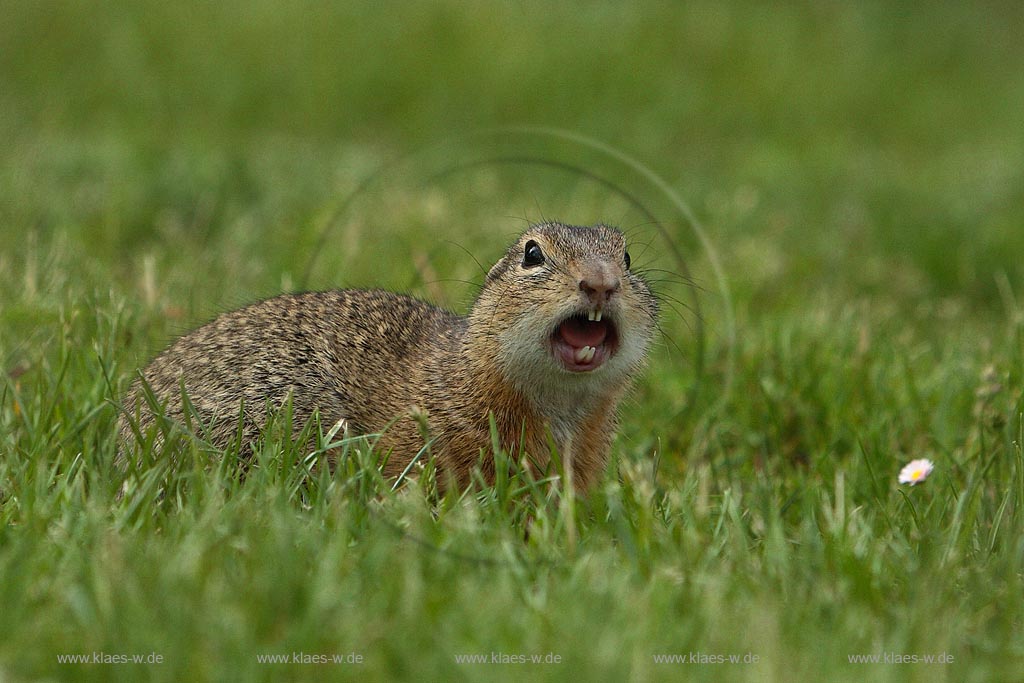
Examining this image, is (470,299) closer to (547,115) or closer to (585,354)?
(585,354)

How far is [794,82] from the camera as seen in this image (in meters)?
12.5

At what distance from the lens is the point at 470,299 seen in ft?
15.1

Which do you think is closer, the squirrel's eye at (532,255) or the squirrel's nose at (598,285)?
the squirrel's nose at (598,285)

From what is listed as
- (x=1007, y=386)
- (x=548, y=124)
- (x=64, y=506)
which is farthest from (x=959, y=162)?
(x=64, y=506)

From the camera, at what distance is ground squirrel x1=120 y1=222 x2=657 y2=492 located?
11.7 feet

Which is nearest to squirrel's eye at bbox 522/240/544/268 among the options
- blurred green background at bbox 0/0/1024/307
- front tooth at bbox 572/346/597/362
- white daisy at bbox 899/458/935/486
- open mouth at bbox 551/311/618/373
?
open mouth at bbox 551/311/618/373

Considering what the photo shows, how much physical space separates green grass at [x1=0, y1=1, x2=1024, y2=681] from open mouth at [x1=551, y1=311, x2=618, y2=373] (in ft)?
1.30

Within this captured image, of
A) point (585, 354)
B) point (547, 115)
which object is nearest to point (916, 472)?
point (585, 354)

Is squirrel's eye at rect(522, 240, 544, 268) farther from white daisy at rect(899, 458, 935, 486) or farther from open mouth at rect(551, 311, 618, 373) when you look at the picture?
white daisy at rect(899, 458, 935, 486)

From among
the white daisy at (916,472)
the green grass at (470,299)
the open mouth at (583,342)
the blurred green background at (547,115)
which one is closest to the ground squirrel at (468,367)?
the open mouth at (583,342)

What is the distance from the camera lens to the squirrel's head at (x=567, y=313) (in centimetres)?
347

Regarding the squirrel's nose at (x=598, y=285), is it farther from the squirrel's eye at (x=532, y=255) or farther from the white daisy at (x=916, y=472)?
the white daisy at (x=916, y=472)

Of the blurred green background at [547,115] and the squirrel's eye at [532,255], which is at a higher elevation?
the blurred green background at [547,115]

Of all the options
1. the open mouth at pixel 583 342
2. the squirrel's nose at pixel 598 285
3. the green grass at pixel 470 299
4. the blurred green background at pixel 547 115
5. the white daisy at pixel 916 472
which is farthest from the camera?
the blurred green background at pixel 547 115
